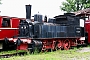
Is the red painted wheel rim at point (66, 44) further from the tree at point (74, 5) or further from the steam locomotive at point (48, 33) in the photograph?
the tree at point (74, 5)

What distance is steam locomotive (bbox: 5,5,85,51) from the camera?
15.1 metres

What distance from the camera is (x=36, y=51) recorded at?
15016mm

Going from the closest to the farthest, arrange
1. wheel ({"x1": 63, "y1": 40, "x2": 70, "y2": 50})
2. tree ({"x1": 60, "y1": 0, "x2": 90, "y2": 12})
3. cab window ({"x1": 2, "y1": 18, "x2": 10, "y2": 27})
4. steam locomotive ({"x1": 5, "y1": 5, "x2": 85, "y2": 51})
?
steam locomotive ({"x1": 5, "y1": 5, "x2": 85, "y2": 51}), cab window ({"x1": 2, "y1": 18, "x2": 10, "y2": 27}), wheel ({"x1": 63, "y1": 40, "x2": 70, "y2": 50}), tree ({"x1": 60, "y1": 0, "x2": 90, "y2": 12})

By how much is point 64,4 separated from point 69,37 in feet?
121

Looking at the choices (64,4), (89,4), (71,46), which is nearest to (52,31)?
(71,46)

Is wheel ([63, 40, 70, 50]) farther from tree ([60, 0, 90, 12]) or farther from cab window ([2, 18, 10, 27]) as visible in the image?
tree ([60, 0, 90, 12])

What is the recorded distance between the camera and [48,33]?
53.7ft

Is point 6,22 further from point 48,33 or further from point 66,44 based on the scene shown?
point 66,44

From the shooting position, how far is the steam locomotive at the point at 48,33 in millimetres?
15094

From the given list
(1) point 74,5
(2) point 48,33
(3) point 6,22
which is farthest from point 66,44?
(1) point 74,5

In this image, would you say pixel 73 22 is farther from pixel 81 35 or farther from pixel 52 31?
pixel 52 31

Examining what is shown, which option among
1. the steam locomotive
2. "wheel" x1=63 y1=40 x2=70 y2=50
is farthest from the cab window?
"wheel" x1=63 y1=40 x2=70 y2=50

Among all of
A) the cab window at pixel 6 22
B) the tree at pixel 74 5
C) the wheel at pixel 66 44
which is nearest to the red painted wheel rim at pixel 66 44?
the wheel at pixel 66 44

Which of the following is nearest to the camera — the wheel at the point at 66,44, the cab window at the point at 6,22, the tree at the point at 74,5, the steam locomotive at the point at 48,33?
the steam locomotive at the point at 48,33
